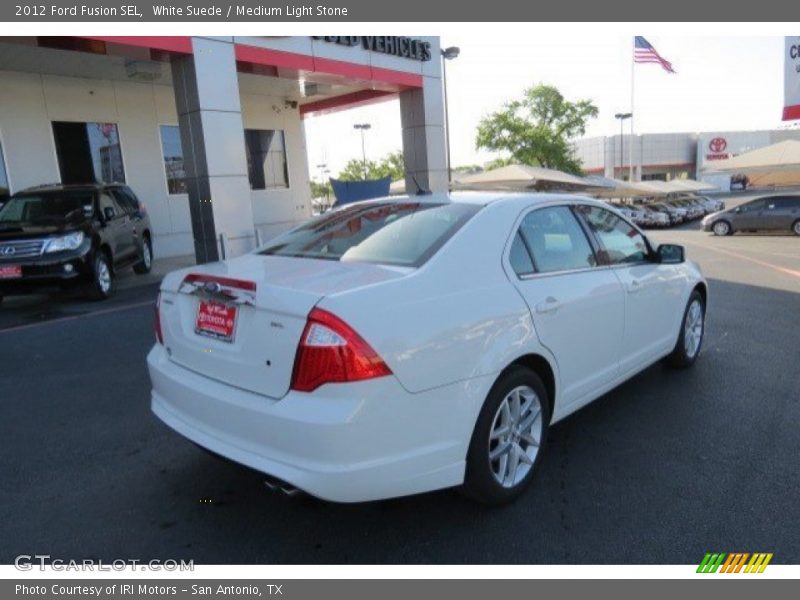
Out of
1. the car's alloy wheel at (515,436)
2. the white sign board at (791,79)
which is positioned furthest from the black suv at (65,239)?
the white sign board at (791,79)

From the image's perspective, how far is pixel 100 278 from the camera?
9.19 metres

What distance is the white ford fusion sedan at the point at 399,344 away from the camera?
2.47m

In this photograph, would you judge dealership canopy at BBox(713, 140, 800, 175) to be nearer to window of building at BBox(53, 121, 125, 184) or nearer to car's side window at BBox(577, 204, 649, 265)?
window of building at BBox(53, 121, 125, 184)

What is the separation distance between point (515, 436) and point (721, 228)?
75.0ft

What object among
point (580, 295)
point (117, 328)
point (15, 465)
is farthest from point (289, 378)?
point (117, 328)

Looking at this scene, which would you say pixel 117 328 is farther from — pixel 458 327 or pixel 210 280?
pixel 458 327

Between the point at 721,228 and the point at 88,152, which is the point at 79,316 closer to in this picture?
the point at 88,152

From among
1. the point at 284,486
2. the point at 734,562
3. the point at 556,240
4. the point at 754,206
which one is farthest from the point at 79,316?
the point at 754,206

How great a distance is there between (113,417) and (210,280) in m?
2.14

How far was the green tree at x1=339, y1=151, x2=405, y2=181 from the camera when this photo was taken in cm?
6934

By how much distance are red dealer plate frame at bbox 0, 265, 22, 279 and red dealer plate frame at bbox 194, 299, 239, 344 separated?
269 inches

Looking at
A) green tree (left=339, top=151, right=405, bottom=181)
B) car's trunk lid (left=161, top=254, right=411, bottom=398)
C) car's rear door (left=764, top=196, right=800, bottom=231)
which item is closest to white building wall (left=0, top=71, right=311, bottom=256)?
car's trunk lid (left=161, top=254, right=411, bottom=398)

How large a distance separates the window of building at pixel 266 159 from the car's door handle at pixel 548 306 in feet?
48.8

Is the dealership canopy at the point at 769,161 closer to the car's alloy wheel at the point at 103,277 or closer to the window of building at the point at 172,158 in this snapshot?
the window of building at the point at 172,158
